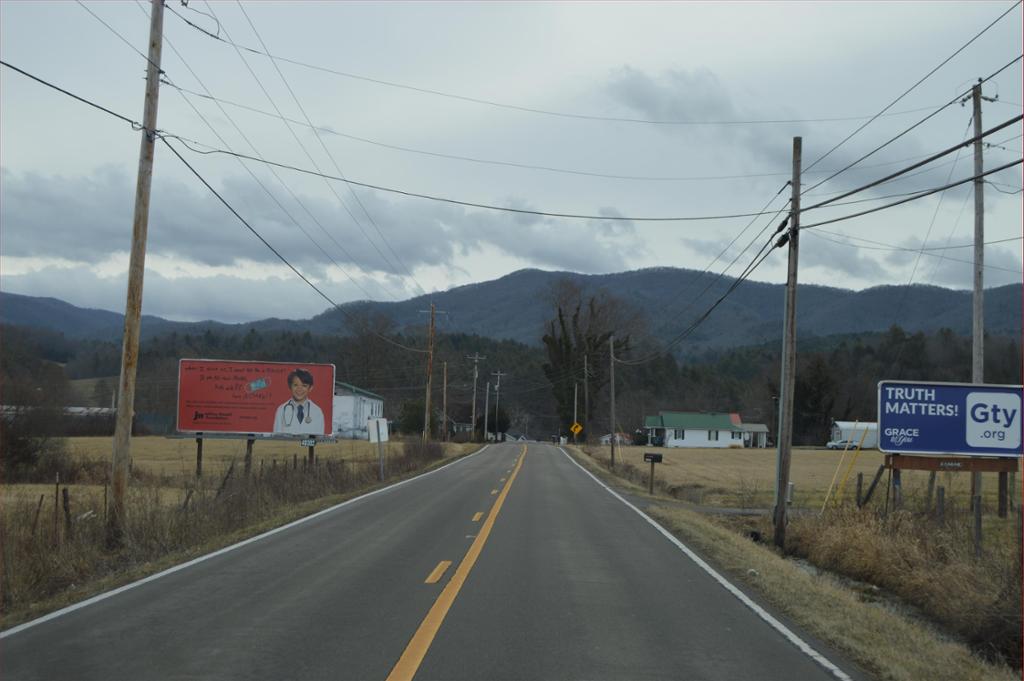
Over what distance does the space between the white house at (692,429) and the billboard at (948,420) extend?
98.7 m

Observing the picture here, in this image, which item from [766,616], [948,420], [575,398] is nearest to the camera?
[766,616]

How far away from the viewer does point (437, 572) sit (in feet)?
36.5

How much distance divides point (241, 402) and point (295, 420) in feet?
8.74

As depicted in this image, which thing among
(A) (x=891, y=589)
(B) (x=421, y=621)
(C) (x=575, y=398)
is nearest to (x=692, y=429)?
(C) (x=575, y=398)

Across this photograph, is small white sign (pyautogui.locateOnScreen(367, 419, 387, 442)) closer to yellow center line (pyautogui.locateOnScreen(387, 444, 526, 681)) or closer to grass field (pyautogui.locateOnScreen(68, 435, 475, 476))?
grass field (pyautogui.locateOnScreen(68, 435, 475, 476))

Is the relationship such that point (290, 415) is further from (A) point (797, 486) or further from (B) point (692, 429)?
(B) point (692, 429)

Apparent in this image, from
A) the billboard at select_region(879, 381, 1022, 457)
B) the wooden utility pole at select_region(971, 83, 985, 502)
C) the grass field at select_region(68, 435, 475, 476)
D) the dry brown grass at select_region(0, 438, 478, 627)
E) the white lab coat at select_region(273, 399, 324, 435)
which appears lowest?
the grass field at select_region(68, 435, 475, 476)

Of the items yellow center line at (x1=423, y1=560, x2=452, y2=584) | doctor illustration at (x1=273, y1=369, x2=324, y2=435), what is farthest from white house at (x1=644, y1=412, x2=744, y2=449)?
yellow center line at (x1=423, y1=560, x2=452, y2=584)

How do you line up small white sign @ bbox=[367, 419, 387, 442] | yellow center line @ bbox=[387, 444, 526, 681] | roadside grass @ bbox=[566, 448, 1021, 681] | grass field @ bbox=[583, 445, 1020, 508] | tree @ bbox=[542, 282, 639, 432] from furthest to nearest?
tree @ bbox=[542, 282, 639, 432], small white sign @ bbox=[367, 419, 387, 442], grass field @ bbox=[583, 445, 1020, 508], roadside grass @ bbox=[566, 448, 1021, 681], yellow center line @ bbox=[387, 444, 526, 681]

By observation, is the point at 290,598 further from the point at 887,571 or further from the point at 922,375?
the point at 922,375

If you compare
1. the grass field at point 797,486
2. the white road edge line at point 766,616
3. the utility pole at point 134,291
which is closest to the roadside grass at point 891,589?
the white road edge line at point 766,616

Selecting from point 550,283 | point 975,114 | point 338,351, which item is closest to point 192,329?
point 338,351

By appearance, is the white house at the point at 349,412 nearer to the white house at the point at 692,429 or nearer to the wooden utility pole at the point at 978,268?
the white house at the point at 692,429

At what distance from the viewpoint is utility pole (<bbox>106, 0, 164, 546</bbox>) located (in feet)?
46.9
